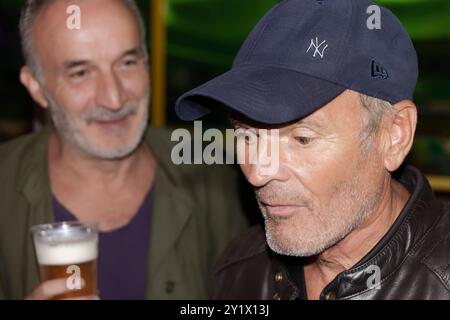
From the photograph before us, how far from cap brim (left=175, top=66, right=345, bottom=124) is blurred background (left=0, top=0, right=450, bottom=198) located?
3718 millimetres

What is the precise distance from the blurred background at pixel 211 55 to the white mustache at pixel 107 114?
3.20 m

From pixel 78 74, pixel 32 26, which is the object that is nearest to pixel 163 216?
pixel 78 74

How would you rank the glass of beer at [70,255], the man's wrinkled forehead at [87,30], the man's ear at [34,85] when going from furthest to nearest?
the man's ear at [34,85], the man's wrinkled forehead at [87,30], the glass of beer at [70,255]

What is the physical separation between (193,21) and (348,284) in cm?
547

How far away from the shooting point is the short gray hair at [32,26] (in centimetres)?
263

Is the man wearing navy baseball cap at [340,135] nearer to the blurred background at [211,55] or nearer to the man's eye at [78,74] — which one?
the man's eye at [78,74]

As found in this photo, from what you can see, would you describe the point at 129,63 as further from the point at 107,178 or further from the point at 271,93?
the point at 271,93

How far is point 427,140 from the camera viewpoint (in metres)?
5.33

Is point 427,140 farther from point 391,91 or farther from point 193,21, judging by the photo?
point 391,91

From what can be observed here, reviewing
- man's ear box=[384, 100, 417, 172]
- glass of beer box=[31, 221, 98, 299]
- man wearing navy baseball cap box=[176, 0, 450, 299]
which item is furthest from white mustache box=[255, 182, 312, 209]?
glass of beer box=[31, 221, 98, 299]

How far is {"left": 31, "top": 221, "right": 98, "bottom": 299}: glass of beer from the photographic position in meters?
2.01

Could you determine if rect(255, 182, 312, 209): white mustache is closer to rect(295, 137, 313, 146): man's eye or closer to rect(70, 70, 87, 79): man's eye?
rect(295, 137, 313, 146): man's eye

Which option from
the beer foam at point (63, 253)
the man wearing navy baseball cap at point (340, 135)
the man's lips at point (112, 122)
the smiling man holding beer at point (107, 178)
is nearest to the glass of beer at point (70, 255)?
the beer foam at point (63, 253)

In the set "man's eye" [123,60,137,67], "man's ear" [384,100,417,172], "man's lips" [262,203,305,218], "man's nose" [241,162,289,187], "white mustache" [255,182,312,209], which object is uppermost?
"man's eye" [123,60,137,67]
